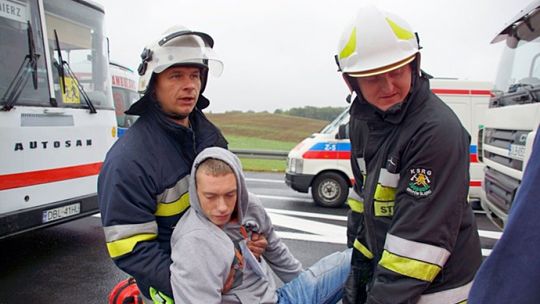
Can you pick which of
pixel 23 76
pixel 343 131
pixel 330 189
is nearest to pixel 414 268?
pixel 23 76

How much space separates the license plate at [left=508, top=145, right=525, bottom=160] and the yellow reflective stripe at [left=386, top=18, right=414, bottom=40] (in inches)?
95.3

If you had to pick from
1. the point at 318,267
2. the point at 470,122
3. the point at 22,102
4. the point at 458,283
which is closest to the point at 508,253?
the point at 458,283

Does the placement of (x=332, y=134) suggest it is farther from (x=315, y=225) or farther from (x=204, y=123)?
(x=204, y=123)

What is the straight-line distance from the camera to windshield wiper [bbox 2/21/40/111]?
376cm

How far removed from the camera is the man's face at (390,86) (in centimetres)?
159

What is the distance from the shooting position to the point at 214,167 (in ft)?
5.85

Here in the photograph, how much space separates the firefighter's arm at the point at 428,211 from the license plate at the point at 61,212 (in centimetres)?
375

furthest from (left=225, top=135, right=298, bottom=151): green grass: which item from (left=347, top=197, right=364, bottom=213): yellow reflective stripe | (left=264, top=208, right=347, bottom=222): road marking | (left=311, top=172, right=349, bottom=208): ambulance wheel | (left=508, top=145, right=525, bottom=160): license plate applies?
(left=347, top=197, right=364, bottom=213): yellow reflective stripe

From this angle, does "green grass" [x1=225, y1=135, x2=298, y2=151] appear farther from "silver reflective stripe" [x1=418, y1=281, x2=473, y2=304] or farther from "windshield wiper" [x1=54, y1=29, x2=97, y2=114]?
"silver reflective stripe" [x1=418, y1=281, x2=473, y2=304]

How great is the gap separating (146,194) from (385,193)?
1.01 m

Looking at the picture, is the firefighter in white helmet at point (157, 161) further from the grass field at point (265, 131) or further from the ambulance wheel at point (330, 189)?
the grass field at point (265, 131)

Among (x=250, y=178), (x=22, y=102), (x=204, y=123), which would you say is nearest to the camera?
(x=204, y=123)

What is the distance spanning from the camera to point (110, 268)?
14.4ft

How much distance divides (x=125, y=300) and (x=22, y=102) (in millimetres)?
2592
